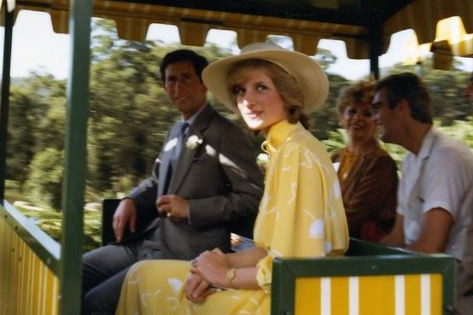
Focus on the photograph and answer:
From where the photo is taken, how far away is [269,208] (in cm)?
251

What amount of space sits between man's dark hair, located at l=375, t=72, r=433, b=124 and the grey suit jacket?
2.29 ft

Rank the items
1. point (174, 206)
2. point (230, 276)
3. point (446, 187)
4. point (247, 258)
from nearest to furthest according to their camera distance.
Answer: point (230, 276) → point (247, 258) → point (446, 187) → point (174, 206)

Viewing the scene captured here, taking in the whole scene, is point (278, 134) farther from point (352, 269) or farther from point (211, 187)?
point (211, 187)

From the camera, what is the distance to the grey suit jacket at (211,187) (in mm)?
3462

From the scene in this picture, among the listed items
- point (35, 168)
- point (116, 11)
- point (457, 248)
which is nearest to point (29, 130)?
point (35, 168)

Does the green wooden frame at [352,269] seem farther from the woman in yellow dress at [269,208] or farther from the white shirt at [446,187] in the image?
the white shirt at [446,187]

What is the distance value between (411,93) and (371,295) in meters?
1.51

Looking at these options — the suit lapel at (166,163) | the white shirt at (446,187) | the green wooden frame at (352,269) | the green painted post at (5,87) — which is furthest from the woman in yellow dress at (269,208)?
the green painted post at (5,87)

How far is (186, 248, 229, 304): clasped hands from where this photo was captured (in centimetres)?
269

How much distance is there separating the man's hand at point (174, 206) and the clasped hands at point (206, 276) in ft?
2.19

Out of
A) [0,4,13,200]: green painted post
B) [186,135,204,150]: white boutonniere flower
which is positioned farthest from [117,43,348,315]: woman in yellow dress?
[0,4,13,200]: green painted post

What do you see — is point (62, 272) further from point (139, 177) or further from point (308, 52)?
point (139, 177)

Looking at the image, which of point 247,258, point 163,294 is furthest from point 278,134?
point 163,294

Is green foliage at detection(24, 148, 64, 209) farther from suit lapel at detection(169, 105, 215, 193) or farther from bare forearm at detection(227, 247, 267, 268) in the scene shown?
bare forearm at detection(227, 247, 267, 268)
